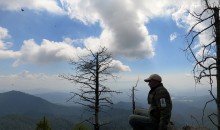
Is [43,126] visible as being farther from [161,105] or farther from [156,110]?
[161,105]

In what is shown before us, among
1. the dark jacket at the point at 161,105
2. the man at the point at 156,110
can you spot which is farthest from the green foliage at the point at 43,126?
the dark jacket at the point at 161,105

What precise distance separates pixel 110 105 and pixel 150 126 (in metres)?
17.5

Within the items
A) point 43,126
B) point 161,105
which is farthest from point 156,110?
point 43,126

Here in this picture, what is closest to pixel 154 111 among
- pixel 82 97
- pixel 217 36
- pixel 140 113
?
pixel 140 113

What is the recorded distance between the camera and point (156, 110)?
900 cm

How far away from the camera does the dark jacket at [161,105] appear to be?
28.7 feet

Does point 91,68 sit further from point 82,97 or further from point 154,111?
point 154,111

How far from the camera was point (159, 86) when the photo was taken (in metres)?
9.05

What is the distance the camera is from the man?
8.77 meters

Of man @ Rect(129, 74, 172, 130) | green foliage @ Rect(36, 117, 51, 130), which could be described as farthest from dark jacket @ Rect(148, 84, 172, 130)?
green foliage @ Rect(36, 117, 51, 130)

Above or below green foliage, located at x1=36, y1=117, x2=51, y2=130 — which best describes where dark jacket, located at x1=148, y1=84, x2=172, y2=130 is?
above

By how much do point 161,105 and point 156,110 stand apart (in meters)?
0.35

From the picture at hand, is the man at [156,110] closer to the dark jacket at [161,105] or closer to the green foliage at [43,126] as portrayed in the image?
the dark jacket at [161,105]

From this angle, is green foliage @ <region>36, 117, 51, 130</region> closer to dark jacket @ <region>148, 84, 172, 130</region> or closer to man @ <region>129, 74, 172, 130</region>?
man @ <region>129, 74, 172, 130</region>
